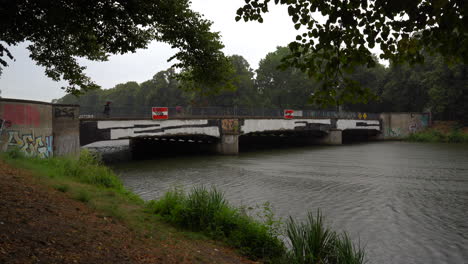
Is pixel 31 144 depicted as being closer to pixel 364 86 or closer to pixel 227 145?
pixel 227 145

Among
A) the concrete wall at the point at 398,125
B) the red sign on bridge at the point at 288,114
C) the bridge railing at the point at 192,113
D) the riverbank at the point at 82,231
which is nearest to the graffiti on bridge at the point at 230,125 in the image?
the bridge railing at the point at 192,113

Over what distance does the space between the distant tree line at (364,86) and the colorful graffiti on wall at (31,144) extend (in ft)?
98.5

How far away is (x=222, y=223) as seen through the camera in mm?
8797

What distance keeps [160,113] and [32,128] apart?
12.9 metres

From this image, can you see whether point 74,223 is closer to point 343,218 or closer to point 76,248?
point 76,248

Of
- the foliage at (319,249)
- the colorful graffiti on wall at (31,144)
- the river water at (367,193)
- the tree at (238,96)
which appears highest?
the tree at (238,96)

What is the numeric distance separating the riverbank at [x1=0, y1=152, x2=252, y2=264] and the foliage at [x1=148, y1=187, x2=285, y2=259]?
42 cm

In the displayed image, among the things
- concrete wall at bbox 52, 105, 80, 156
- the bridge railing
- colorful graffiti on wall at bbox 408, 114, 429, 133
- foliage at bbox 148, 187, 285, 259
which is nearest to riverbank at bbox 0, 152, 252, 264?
foliage at bbox 148, 187, 285, 259

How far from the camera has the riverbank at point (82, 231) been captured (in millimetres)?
5531

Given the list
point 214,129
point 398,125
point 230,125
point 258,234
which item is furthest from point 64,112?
point 398,125

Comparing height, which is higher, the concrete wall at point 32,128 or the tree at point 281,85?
the tree at point 281,85

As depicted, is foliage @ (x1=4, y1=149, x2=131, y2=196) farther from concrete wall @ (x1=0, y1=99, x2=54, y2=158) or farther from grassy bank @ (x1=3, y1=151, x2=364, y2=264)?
concrete wall @ (x1=0, y1=99, x2=54, y2=158)

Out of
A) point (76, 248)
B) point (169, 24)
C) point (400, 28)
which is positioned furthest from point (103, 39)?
point (400, 28)

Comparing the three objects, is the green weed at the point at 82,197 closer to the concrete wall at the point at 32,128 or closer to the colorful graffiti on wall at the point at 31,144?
the concrete wall at the point at 32,128
